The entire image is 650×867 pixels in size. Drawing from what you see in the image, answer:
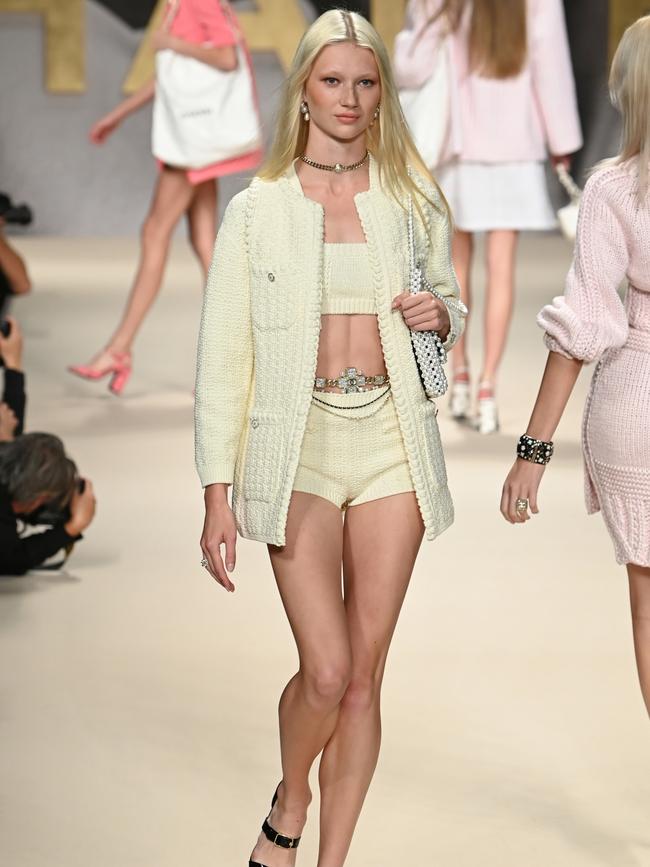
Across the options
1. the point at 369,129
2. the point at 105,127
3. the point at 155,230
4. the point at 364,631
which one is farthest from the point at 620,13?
the point at 364,631

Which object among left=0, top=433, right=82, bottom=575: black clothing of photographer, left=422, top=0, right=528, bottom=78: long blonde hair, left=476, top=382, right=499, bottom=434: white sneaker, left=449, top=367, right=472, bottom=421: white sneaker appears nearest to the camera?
left=0, top=433, right=82, bottom=575: black clothing of photographer

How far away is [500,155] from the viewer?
6500 mm

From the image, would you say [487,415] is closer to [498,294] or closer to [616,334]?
[498,294]

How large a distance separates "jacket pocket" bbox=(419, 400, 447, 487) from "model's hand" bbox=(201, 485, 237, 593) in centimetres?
32

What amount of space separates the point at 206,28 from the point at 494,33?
4.38 feet

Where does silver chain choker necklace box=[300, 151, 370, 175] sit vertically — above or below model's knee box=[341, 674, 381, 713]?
above

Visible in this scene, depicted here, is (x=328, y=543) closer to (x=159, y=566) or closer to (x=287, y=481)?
(x=287, y=481)

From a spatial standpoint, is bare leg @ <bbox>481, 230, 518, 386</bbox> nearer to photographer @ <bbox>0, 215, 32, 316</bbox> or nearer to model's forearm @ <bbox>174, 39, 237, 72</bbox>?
model's forearm @ <bbox>174, 39, 237, 72</bbox>

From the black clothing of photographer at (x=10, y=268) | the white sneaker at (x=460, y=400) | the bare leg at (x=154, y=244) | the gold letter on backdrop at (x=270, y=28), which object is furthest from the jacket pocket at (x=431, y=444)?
the gold letter on backdrop at (x=270, y=28)

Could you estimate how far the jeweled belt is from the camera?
269cm

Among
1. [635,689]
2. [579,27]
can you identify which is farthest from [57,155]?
[635,689]

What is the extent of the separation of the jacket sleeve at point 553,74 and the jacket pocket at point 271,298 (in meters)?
3.86

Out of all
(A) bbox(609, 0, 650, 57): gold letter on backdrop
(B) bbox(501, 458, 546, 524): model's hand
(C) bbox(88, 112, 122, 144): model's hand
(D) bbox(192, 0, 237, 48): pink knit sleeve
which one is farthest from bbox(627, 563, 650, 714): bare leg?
(A) bbox(609, 0, 650, 57): gold letter on backdrop

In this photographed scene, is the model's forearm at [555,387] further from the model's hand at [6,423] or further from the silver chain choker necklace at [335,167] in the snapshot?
the model's hand at [6,423]
